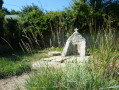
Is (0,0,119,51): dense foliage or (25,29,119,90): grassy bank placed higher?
(0,0,119,51): dense foliage

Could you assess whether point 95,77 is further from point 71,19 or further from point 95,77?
point 71,19

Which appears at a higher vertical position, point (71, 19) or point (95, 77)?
point (71, 19)

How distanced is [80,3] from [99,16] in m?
1.61

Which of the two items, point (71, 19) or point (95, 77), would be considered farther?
point (71, 19)

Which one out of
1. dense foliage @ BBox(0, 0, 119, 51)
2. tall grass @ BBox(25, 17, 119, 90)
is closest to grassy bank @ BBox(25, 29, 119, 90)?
Result: tall grass @ BBox(25, 17, 119, 90)

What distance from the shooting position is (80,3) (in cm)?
711

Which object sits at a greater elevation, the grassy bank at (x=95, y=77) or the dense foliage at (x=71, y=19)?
the dense foliage at (x=71, y=19)

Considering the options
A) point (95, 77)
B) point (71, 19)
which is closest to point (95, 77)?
point (95, 77)

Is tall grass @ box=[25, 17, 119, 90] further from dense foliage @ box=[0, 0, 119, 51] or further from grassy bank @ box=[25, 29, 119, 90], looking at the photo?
dense foliage @ box=[0, 0, 119, 51]

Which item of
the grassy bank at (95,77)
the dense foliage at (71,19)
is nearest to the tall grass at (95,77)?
the grassy bank at (95,77)

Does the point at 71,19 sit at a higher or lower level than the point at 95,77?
higher

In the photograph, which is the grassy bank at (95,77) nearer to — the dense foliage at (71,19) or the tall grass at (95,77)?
the tall grass at (95,77)

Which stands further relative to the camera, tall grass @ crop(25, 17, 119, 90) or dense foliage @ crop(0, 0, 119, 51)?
dense foliage @ crop(0, 0, 119, 51)

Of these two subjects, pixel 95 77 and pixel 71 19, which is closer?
pixel 95 77
